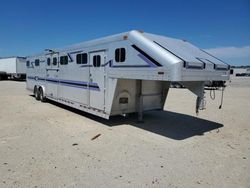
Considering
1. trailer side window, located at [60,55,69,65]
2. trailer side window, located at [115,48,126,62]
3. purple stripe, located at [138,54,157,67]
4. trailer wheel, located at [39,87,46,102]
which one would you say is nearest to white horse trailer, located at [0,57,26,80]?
trailer wheel, located at [39,87,46,102]

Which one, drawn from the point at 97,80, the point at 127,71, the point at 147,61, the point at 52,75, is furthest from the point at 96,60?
the point at 52,75

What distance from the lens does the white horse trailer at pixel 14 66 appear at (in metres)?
→ 28.3

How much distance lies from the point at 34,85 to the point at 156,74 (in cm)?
974

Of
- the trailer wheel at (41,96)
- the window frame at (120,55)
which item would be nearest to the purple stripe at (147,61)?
the window frame at (120,55)

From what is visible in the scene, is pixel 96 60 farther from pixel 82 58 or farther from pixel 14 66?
pixel 14 66

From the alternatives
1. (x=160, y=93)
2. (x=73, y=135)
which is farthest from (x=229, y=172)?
(x=160, y=93)

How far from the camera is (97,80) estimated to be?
7.02 meters

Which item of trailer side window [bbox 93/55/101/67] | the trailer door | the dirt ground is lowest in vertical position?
the dirt ground

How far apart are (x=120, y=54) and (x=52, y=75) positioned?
204 inches

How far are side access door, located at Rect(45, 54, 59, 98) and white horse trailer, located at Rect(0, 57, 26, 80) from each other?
67.8ft

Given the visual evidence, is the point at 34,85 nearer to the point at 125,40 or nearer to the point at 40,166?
the point at 125,40

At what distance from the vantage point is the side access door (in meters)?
9.67

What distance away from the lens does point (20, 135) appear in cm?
563

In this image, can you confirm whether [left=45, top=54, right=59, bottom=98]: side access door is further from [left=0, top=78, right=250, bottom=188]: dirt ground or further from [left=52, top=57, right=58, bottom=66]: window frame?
[left=0, top=78, right=250, bottom=188]: dirt ground
